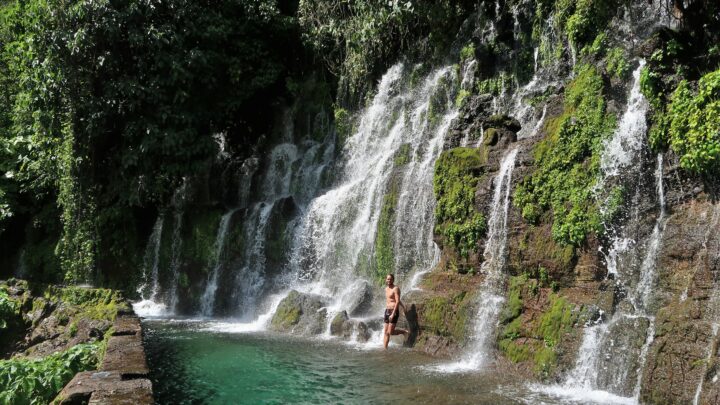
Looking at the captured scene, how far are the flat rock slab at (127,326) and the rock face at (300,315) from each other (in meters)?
4.23

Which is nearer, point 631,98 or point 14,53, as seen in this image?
point 631,98

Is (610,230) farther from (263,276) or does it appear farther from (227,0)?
(227,0)

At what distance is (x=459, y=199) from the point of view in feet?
37.3

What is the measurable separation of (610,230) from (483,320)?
2.51 metres

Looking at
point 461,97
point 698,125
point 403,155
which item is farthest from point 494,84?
point 698,125

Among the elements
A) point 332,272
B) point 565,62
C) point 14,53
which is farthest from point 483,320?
point 14,53

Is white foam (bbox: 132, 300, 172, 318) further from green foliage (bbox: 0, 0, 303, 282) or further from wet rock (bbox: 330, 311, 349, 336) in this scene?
wet rock (bbox: 330, 311, 349, 336)

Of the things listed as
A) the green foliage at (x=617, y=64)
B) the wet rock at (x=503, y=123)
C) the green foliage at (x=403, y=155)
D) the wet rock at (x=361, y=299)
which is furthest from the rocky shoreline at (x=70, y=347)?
the green foliage at (x=617, y=64)

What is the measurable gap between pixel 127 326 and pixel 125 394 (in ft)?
11.5

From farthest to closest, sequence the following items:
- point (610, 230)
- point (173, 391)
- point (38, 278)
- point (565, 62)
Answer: point (38, 278)
point (565, 62)
point (610, 230)
point (173, 391)

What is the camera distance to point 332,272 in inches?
601

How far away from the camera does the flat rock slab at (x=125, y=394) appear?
4.98 m

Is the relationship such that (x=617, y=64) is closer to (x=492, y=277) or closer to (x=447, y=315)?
(x=492, y=277)

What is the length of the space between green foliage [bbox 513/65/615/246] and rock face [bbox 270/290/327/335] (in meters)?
5.06
